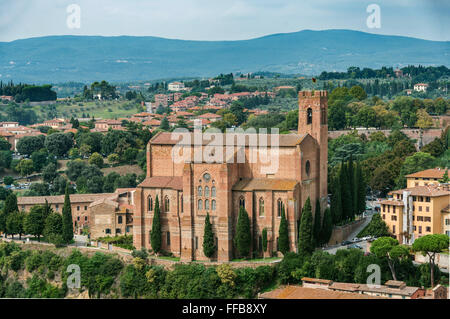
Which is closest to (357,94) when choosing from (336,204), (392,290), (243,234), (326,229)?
(336,204)

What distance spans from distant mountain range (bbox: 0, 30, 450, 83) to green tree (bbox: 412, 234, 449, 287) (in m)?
19.7

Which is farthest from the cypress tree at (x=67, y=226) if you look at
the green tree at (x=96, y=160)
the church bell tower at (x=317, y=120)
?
the green tree at (x=96, y=160)

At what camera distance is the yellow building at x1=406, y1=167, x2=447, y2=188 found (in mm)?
28875

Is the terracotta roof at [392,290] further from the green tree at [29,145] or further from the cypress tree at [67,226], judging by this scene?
the green tree at [29,145]

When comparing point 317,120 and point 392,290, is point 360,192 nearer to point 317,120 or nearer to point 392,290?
point 317,120

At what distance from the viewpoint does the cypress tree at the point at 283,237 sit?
2208 centimetres

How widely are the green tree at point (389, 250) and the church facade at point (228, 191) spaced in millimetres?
2617

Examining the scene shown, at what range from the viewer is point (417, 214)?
941 inches

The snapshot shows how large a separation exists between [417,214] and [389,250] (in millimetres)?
3419

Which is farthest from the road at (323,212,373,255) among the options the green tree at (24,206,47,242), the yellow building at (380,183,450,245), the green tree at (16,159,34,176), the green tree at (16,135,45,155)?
the green tree at (16,135,45,155)

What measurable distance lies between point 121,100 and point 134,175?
140 feet

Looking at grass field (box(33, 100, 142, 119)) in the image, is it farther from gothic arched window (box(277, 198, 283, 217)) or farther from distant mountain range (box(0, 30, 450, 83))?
gothic arched window (box(277, 198, 283, 217))
